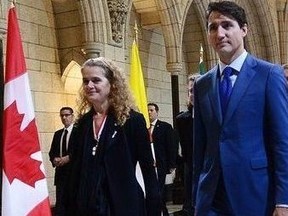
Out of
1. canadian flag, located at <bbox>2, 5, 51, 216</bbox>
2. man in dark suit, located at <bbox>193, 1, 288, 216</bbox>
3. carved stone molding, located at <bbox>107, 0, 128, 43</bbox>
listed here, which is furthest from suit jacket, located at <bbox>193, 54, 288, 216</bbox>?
carved stone molding, located at <bbox>107, 0, 128, 43</bbox>

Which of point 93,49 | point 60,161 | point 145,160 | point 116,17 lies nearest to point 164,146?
point 60,161

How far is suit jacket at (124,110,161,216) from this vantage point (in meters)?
2.71

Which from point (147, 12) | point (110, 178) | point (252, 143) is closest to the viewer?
point (252, 143)

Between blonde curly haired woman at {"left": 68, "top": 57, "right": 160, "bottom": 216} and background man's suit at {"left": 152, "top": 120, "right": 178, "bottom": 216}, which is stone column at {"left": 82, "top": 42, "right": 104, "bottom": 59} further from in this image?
blonde curly haired woman at {"left": 68, "top": 57, "right": 160, "bottom": 216}

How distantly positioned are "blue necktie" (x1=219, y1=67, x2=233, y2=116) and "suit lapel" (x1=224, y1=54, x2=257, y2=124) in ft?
0.16

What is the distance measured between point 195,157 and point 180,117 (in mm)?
2507

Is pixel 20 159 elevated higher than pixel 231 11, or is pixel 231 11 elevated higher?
pixel 231 11

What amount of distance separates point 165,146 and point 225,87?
485 centimetres

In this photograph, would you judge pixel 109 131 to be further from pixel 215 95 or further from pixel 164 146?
pixel 164 146

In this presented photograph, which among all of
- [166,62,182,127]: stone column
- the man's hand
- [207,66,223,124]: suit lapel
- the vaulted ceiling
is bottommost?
the man's hand

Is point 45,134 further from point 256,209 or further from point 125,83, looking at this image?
point 256,209

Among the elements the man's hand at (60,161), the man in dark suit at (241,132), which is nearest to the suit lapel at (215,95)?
the man in dark suit at (241,132)

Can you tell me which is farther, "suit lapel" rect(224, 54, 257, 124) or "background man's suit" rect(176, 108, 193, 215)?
"background man's suit" rect(176, 108, 193, 215)

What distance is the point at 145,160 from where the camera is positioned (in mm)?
2709
